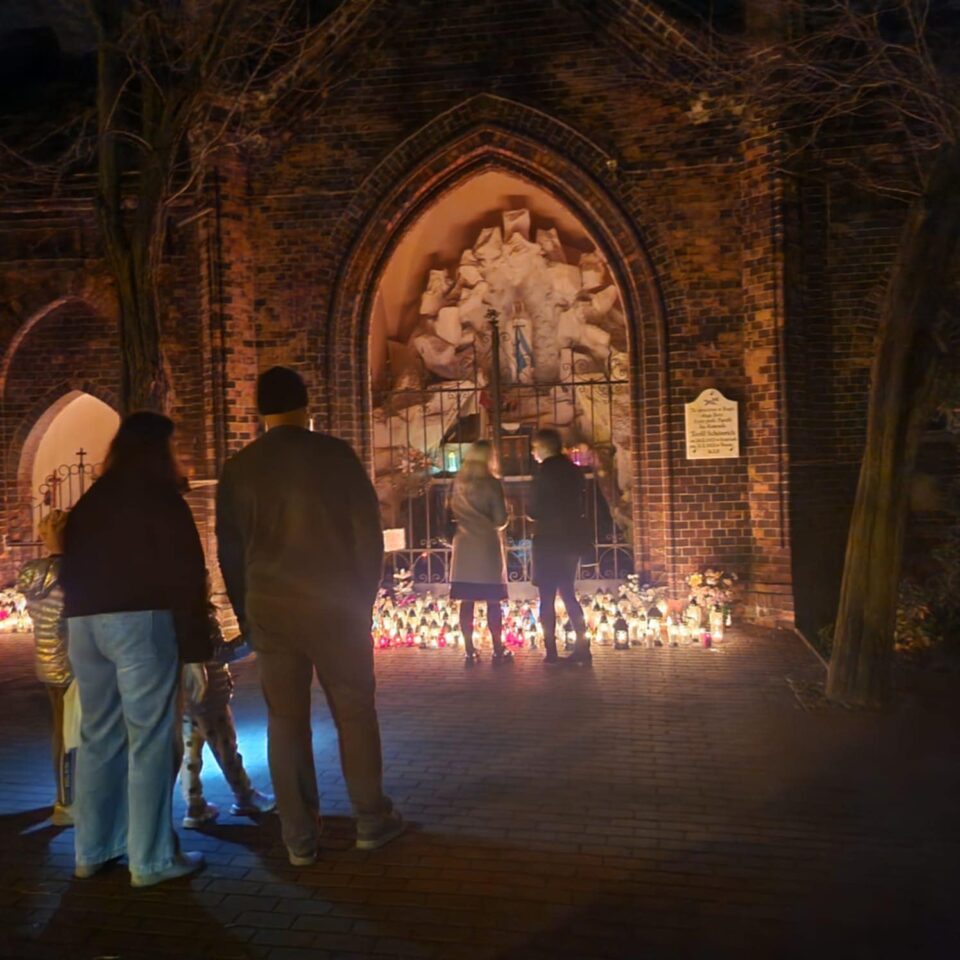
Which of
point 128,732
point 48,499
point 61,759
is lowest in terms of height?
point 61,759

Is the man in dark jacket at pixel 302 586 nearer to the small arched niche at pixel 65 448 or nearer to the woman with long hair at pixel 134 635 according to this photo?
the woman with long hair at pixel 134 635

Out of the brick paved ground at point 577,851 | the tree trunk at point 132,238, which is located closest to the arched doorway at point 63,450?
the tree trunk at point 132,238

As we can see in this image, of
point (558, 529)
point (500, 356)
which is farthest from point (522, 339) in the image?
point (558, 529)

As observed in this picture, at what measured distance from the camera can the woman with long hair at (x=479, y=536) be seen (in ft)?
25.9

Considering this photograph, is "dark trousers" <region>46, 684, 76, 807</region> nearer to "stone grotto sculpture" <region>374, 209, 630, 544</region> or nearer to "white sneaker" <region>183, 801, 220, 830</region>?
"white sneaker" <region>183, 801, 220, 830</region>

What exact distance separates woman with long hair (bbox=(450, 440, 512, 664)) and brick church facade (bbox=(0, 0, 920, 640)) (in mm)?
2690

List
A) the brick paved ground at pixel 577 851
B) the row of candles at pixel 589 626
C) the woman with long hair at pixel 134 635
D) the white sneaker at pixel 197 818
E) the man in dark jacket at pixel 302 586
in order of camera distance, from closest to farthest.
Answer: the brick paved ground at pixel 577 851 < the woman with long hair at pixel 134 635 < the man in dark jacket at pixel 302 586 < the white sneaker at pixel 197 818 < the row of candles at pixel 589 626

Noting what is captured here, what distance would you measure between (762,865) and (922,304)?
13.3ft

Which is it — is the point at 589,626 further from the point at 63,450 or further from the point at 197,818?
the point at 63,450

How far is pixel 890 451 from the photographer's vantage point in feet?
21.3

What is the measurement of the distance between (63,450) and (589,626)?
26.2 ft

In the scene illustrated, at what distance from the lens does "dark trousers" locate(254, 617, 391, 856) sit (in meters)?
4.05

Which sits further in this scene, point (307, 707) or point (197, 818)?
point (197, 818)

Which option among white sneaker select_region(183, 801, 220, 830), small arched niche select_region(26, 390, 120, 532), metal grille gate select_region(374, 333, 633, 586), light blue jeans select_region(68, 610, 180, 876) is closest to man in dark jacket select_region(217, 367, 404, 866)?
light blue jeans select_region(68, 610, 180, 876)
